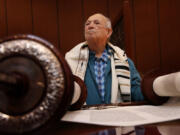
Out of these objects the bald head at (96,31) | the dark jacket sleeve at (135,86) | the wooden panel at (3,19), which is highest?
the wooden panel at (3,19)

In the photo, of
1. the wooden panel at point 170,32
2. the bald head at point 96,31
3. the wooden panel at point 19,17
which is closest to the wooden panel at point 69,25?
the wooden panel at point 19,17

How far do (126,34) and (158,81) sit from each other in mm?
905

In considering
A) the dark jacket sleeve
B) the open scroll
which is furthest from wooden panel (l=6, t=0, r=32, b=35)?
the open scroll

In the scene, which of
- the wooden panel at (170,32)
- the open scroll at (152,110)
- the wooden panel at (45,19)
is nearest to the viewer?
the open scroll at (152,110)

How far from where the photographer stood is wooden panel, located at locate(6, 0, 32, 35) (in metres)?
2.24

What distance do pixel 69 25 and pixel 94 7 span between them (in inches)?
12.0

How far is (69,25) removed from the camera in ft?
7.64

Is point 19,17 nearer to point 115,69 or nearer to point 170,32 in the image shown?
point 115,69

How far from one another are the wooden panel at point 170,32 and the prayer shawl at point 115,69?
2.49 ft

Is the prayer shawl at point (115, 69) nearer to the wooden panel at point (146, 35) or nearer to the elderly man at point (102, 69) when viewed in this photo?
the elderly man at point (102, 69)

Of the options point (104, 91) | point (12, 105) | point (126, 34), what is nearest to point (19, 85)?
point (12, 105)

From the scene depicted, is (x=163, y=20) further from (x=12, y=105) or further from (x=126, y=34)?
(x=12, y=105)

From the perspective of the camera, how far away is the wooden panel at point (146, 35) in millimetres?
2291

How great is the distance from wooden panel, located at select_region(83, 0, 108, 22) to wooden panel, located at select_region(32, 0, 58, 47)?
0.30 m
